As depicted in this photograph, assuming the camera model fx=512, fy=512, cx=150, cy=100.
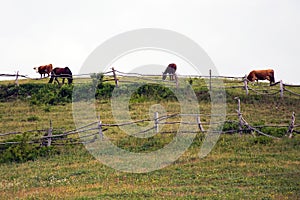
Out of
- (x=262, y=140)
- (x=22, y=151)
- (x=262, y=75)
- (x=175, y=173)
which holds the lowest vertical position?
(x=175, y=173)

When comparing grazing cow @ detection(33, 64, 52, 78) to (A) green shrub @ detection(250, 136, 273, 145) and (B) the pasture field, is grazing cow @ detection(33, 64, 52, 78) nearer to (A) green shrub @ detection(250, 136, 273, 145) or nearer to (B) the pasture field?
(B) the pasture field

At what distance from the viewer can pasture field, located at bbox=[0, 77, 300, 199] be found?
43.9 ft

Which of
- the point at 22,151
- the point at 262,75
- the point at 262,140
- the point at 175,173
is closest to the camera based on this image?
the point at 175,173

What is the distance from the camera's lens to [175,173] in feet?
50.4

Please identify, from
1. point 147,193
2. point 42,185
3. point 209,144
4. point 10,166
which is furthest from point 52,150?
point 147,193

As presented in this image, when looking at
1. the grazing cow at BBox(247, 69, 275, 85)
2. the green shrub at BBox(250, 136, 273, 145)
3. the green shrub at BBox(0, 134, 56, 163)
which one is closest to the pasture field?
the green shrub at BBox(250, 136, 273, 145)

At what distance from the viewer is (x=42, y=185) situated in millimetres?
14836

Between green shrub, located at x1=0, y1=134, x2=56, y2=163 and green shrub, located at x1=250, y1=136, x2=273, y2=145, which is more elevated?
green shrub, located at x1=250, y1=136, x2=273, y2=145

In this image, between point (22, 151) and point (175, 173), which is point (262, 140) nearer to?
point (175, 173)

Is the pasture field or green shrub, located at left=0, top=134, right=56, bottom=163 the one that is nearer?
the pasture field

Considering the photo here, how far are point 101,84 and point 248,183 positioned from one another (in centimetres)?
1721

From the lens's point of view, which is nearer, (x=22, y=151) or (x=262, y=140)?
(x=22, y=151)

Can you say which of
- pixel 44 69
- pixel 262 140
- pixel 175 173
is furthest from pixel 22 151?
pixel 44 69

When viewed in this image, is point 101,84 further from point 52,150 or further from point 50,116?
point 52,150
